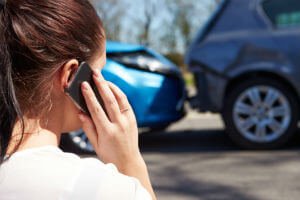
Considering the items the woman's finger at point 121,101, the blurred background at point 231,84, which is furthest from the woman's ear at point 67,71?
the blurred background at point 231,84

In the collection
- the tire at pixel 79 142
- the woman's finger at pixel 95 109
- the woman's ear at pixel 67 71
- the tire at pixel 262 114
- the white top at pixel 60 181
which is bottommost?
the tire at pixel 79 142

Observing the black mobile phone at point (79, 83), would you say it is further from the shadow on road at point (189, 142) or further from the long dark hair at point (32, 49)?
the shadow on road at point (189, 142)

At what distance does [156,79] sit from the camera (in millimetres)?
5148

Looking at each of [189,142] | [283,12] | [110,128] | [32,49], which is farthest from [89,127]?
[189,142]

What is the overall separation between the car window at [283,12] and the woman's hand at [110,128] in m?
4.17

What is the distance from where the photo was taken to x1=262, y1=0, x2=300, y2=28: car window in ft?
16.5

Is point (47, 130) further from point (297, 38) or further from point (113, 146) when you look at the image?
point (297, 38)

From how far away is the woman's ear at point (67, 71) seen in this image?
1061 mm

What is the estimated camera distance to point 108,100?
111 cm

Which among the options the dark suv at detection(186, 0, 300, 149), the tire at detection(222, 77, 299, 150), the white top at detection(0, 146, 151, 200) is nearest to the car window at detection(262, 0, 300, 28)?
the dark suv at detection(186, 0, 300, 149)

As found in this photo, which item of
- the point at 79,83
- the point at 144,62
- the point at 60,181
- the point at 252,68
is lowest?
the point at 144,62

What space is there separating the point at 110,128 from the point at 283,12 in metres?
4.34

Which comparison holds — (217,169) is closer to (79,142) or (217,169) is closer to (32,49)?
(79,142)

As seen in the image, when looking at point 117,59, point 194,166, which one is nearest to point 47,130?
point 194,166
